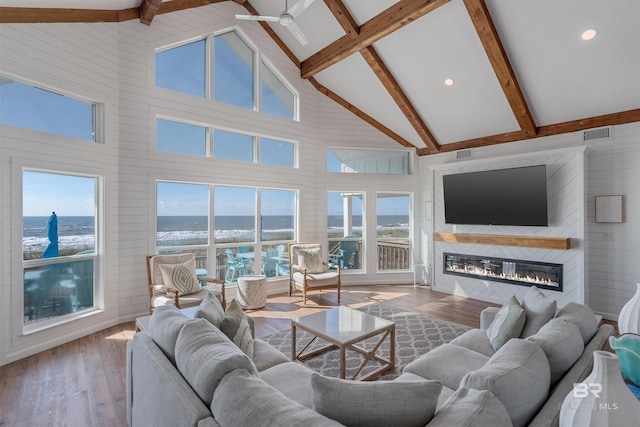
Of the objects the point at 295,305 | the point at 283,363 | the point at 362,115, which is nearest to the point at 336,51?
the point at 362,115

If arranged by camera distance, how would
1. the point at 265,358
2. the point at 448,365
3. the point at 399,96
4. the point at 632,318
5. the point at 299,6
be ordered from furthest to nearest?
the point at 399,96, the point at 299,6, the point at 265,358, the point at 448,365, the point at 632,318

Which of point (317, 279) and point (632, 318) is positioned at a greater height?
point (632, 318)

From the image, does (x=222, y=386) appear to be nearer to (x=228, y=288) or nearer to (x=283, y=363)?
(x=283, y=363)

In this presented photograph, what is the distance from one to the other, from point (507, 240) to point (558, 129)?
1.94 metres

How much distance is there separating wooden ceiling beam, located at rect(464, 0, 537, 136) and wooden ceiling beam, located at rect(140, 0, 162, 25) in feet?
13.1

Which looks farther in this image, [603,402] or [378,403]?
[378,403]

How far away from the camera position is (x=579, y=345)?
1874mm

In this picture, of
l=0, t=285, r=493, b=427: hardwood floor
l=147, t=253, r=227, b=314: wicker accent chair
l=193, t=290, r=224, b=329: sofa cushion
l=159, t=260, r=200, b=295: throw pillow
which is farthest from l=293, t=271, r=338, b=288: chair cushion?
l=193, t=290, r=224, b=329: sofa cushion

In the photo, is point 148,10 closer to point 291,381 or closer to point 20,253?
point 20,253

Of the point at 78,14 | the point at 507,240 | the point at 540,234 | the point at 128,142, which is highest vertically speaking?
the point at 78,14

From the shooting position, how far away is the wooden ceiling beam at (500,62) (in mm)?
3959

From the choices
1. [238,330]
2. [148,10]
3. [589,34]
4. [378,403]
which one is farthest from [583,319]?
[148,10]

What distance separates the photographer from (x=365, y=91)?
625 cm

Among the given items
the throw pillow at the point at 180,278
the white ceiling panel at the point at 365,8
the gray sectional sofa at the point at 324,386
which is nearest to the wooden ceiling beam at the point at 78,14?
the white ceiling panel at the point at 365,8
